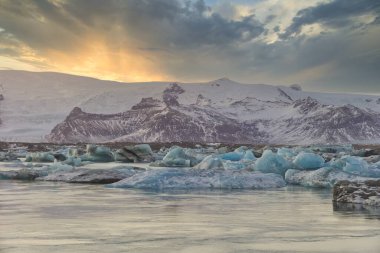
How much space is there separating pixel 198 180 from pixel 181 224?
28.8 feet

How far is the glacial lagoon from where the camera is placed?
634cm

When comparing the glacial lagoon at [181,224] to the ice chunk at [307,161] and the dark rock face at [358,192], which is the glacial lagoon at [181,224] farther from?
the ice chunk at [307,161]

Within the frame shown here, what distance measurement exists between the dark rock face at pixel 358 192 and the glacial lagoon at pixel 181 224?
1.12 feet

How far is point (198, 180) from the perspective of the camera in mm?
17000

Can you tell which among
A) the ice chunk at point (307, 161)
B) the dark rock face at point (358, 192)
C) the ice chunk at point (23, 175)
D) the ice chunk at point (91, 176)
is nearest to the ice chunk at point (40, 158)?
the ice chunk at point (23, 175)

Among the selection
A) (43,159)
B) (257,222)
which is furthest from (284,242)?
(43,159)

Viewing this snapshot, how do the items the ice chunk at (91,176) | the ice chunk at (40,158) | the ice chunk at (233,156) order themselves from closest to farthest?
the ice chunk at (91,176) < the ice chunk at (233,156) < the ice chunk at (40,158)

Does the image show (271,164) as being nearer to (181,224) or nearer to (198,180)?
(198,180)

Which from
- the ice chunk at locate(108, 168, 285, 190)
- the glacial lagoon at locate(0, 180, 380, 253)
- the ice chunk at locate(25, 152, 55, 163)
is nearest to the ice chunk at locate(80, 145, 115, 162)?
the ice chunk at locate(25, 152, 55, 163)

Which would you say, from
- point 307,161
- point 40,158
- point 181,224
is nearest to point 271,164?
point 307,161

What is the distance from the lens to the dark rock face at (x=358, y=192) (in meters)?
11.7

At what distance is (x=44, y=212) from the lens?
980cm

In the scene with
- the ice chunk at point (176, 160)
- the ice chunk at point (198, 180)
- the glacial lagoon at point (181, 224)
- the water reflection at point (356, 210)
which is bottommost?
the glacial lagoon at point (181, 224)

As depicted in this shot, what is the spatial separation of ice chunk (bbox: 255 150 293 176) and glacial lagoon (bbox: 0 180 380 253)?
27.1 feet
